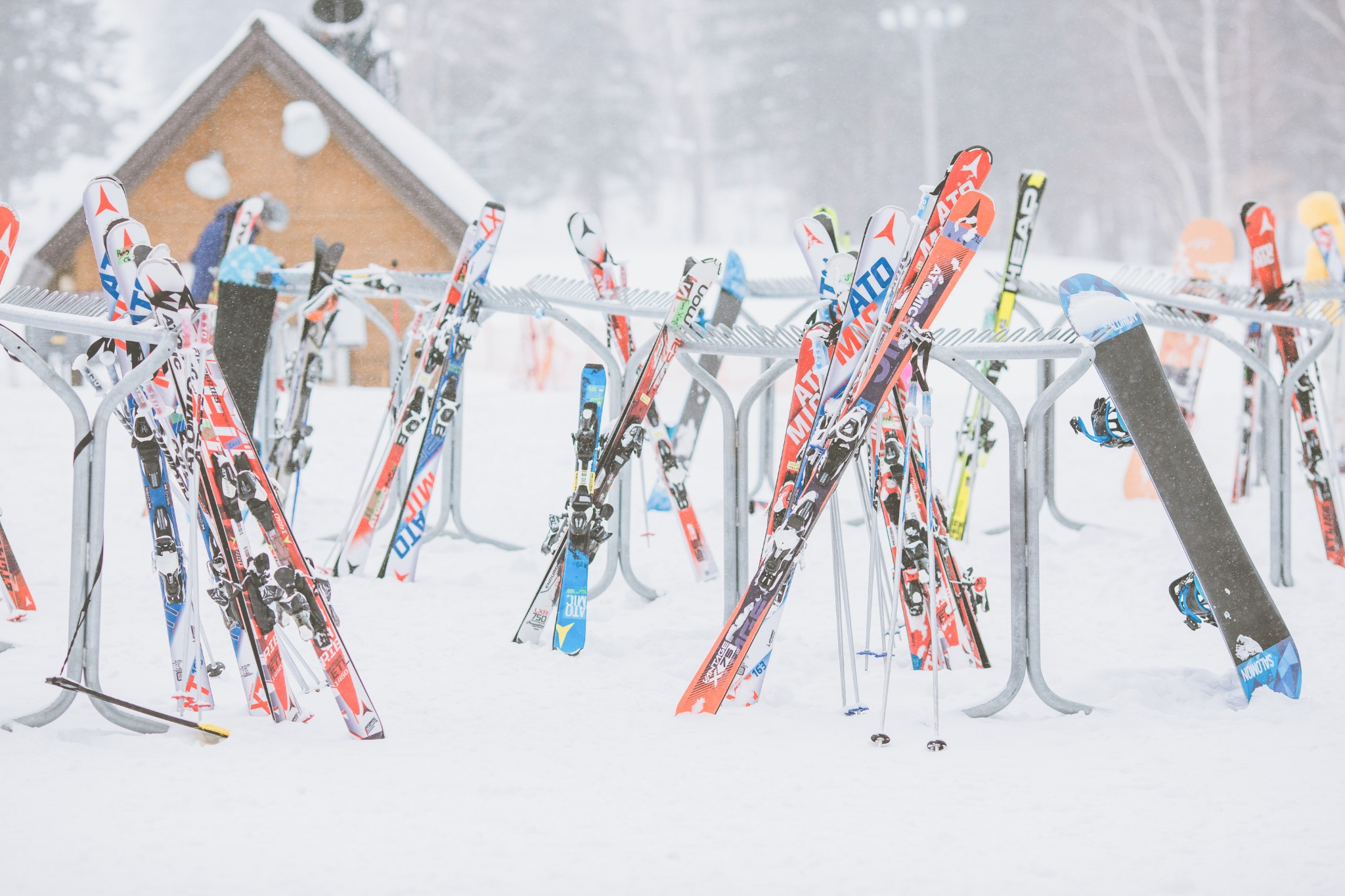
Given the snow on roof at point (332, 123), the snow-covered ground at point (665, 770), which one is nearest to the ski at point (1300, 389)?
the snow-covered ground at point (665, 770)

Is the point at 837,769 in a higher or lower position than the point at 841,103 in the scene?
lower

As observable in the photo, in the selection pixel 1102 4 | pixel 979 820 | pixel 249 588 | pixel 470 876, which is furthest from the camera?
pixel 1102 4

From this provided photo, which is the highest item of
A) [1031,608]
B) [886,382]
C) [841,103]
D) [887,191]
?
[841,103]

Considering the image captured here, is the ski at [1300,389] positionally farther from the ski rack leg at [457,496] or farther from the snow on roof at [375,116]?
the snow on roof at [375,116]

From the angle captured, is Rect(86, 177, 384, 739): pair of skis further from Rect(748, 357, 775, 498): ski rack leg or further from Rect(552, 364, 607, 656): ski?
Rect(748, 357, 775, 498): ski rack leg

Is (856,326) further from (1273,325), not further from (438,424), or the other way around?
(1273,325)

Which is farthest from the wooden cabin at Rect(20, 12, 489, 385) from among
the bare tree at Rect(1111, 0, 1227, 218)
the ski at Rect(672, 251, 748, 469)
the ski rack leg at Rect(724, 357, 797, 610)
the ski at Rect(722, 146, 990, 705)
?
the bare tree at Rect(1111, 0, 1227, 218)

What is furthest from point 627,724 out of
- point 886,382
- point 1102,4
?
point 1102,4

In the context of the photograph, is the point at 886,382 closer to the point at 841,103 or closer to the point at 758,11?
the point at 841,103

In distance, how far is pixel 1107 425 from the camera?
120 inches

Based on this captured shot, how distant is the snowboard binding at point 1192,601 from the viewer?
3.08 meters

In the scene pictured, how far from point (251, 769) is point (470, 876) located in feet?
2.45

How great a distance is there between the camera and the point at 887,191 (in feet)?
113

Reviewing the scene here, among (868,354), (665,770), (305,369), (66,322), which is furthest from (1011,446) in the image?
(305,369)
